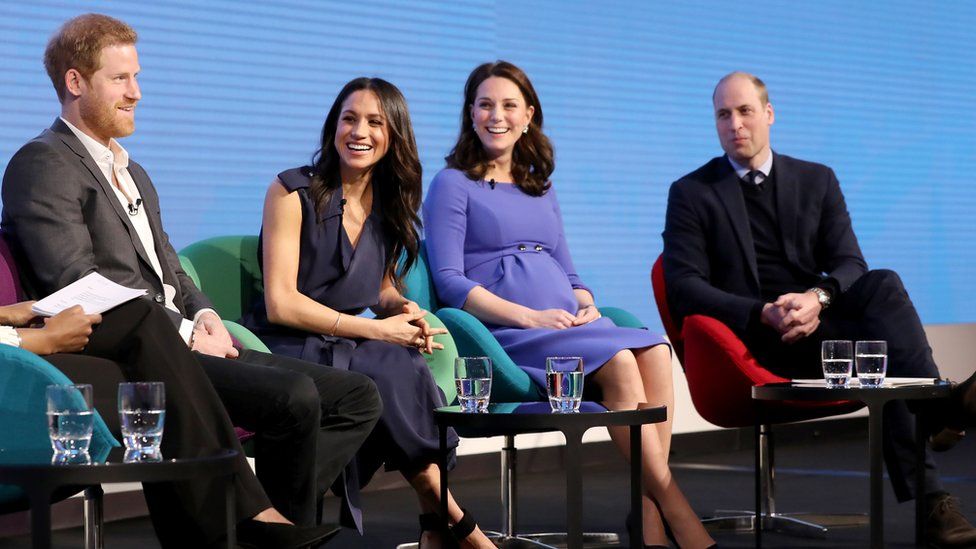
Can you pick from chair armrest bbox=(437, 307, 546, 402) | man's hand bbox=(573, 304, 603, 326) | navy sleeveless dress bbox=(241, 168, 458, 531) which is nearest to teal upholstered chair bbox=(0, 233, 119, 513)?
navy sleeveless dress bbox=(241, 168, 458, 531)

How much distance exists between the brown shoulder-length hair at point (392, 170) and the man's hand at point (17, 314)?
104 centimetres

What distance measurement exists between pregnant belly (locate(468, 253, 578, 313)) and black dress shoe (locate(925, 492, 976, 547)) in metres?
1.20

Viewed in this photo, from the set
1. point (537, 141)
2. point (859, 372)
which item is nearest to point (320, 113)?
point (537, 141)

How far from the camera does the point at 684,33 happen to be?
6.40 meters

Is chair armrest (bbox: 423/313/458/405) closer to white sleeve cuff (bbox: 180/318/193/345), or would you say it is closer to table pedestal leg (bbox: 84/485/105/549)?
white sleeve cuff (bbox: 180/318/193/345)

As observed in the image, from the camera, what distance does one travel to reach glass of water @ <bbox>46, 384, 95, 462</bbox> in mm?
2020

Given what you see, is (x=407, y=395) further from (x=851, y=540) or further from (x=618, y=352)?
(x=851, y=540)

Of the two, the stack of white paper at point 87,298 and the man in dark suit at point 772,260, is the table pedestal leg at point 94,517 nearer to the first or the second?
the stack of white paper at point 87,298

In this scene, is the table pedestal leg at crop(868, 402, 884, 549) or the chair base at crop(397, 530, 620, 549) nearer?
the table pedestal leg at crop(868, 402, 884, 549)

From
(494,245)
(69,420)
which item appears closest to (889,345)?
(494,245)

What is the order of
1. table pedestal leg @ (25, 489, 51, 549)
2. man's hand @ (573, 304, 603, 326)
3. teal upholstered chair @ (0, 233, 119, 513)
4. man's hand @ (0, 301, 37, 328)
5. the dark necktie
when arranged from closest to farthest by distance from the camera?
1. table pedestal leg @ (25, 489, 51, 549)
2. teal upholstered chair @ (0, 233, 119, 513)
3. man's hand @ (0, 301, 37, 328)
4. man's hand @ (573, 304, 603, 326)
5. the dark necktie

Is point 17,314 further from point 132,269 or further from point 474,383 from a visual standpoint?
point 474,383

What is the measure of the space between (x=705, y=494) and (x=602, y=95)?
2.02 metres

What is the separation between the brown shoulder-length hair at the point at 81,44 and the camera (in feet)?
9.77
